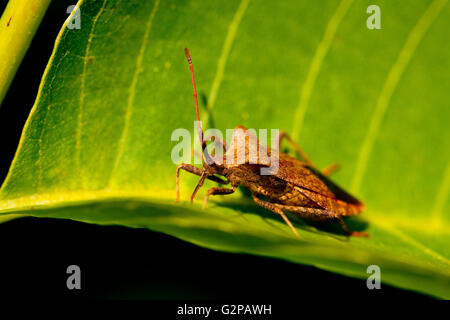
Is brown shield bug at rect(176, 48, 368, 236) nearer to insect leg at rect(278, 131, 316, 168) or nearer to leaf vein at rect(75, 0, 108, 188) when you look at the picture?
insect leg at rect(278, 131, 316, 168)

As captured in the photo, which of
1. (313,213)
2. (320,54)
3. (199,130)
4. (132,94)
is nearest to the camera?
(132,94)

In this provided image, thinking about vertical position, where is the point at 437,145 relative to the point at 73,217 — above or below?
above

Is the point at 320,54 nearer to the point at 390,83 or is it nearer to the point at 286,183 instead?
the point at 390,83

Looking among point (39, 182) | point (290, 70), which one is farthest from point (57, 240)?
point (290, 70)

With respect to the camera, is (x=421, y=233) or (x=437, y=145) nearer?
(x=421, y=233)

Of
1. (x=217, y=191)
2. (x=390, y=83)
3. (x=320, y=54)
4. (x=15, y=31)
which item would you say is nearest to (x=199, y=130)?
(x=217, y=191)

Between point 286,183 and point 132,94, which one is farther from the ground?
point 132,94

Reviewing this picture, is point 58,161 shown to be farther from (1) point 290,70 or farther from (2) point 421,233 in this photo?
(2) point 421,233
